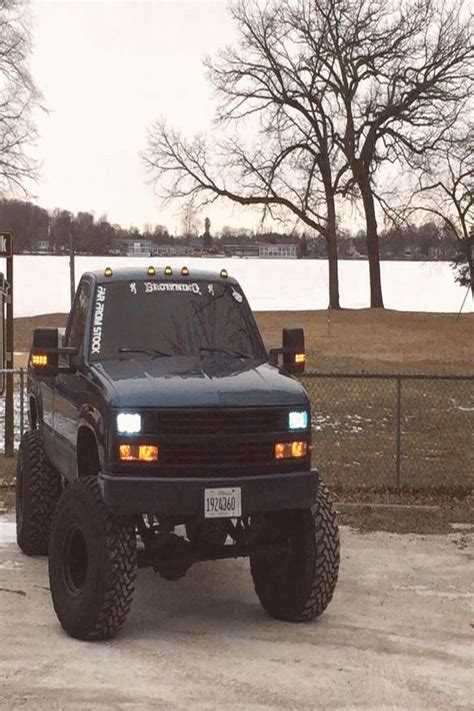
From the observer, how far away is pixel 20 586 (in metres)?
7.93

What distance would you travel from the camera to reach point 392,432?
16516 mm

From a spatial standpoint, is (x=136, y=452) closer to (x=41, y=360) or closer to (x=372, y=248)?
(x=41, y=360)

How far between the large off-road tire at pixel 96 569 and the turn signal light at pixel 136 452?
0.34 meters

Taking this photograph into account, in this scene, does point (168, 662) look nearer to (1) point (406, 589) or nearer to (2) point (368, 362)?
(1) point (406, 589)

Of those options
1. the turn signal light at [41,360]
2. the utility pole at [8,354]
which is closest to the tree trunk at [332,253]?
the utility pole at [8,354]

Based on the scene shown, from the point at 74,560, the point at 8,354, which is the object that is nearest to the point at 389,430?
the point at 8,354

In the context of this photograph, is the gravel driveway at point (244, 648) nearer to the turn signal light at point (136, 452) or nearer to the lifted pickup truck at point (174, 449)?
the lifted pickup truck at point (174, 449)

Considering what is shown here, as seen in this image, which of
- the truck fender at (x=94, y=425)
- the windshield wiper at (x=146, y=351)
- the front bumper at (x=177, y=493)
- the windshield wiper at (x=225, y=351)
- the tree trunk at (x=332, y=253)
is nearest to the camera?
the front bumper at (x=177, y=493)

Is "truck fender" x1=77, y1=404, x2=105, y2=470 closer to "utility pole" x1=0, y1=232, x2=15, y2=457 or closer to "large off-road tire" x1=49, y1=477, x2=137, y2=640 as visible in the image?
"large off-road tire" x1=49, y1=477, x2=137, y2=640

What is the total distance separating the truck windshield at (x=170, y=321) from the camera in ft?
24.7

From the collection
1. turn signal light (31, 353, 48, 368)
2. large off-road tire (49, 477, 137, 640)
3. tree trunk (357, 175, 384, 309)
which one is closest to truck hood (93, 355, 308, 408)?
turn signal light (31, 353, 48, 368)

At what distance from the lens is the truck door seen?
7.46 meters

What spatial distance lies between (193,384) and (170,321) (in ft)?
3.65

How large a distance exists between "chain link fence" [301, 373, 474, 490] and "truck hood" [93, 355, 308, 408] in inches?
175
